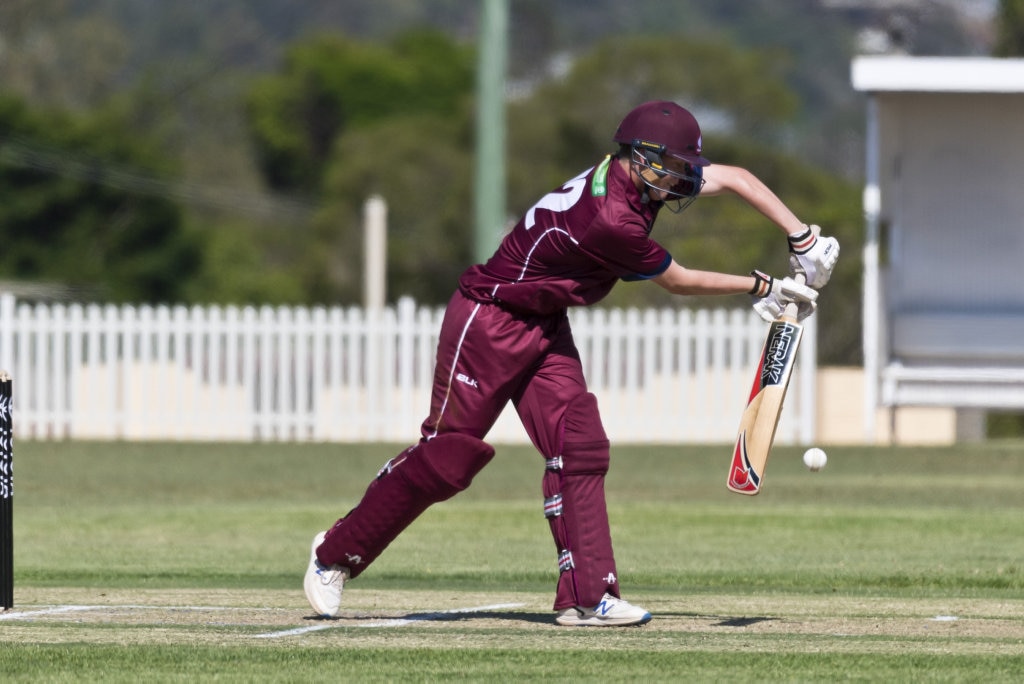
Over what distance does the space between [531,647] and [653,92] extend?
61.2 m

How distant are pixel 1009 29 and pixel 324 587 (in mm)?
39690

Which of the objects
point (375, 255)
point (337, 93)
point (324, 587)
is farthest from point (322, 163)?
point (324, 587)

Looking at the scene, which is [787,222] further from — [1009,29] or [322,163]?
[322,163]

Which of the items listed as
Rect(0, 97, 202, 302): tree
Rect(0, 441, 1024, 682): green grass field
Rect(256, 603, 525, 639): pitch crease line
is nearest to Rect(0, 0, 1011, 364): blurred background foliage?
Rect(0, 97, 202, 302): tree

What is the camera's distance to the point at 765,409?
7.97 metres

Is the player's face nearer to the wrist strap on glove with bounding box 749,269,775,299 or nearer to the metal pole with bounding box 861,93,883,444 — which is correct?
the wrist strap on glove with bounding box 749,269,775,299

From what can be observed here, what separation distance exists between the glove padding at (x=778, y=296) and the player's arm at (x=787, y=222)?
0.07m

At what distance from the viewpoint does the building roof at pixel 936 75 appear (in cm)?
2117

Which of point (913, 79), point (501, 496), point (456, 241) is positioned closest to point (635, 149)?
point (501, 496)

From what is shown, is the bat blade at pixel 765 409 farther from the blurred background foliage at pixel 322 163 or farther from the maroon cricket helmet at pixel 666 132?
the blurred background foliage at pixel 322 163

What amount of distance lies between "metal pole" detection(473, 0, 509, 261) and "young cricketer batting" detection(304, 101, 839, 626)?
1542 cm

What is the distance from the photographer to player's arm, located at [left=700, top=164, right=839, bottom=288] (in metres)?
7.57

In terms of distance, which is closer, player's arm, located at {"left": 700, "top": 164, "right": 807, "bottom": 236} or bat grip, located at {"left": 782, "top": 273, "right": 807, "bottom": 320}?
player's arm, located at {"left": 700, "top": 164, "right": 807, "bottom": 236}

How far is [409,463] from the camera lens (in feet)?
25.7
